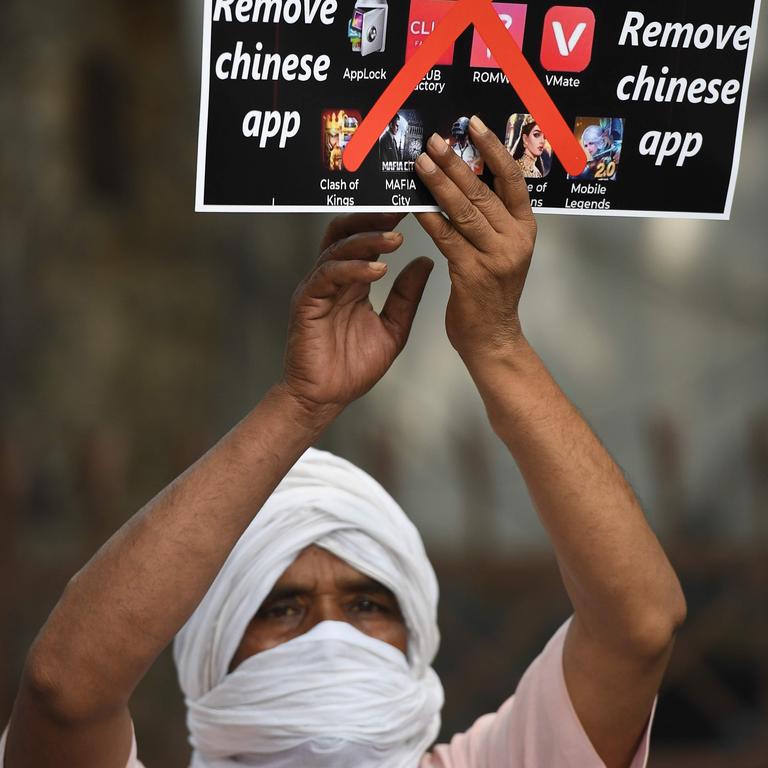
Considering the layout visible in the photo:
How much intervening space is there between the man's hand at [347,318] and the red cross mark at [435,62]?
0.55ft

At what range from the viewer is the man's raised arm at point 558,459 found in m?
2.38

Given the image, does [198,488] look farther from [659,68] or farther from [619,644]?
[659,68]

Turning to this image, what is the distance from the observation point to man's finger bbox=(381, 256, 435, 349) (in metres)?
2.54

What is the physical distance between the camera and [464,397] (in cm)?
1037

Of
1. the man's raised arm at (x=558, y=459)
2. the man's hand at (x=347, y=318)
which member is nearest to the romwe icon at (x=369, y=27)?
the man's raised arm at (x=558, y=459)

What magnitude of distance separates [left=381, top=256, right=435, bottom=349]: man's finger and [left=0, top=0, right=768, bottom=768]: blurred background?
243 inches

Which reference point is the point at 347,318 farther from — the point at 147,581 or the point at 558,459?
the point at 147,581

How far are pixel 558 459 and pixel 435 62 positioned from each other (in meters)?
0.71

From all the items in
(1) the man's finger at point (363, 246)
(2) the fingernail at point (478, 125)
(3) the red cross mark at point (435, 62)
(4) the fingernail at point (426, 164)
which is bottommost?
(1) the man's finger at point (363, 246)

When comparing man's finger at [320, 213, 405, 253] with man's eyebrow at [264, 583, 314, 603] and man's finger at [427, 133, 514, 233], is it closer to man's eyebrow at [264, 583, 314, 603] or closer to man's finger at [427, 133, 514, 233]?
man's finger at [427, 133, 514, 233]

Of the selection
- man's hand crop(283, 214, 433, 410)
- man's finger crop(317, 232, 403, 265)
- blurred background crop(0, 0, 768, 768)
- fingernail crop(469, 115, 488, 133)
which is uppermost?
fingernail crop(469, 115, 488, 133)

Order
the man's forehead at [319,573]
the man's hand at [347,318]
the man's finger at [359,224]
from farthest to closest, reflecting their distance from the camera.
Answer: the man's forehead at [319,573] < the man's finger at [359,224] < the man's hand at [347,318]

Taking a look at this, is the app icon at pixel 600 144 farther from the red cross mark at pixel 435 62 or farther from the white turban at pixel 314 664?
the white turban at pixel 314 664

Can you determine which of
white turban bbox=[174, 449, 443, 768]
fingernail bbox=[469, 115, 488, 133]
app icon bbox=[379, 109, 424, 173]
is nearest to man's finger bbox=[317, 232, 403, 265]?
app icon bbox=[379, 109, 424, 173]
